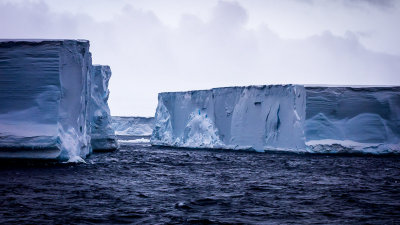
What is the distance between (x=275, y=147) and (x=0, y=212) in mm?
15536

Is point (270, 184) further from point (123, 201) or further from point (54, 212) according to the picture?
point (54, 212)

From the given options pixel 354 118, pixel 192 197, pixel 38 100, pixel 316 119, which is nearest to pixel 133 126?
pixel 316 119

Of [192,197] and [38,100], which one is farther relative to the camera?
[38,100]

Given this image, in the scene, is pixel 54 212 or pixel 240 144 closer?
pixel 54 212

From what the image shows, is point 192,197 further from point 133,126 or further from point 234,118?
point 133,126

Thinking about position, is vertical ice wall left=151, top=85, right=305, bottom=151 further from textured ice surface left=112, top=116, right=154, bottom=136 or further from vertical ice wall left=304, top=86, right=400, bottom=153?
textured ice surface left=112, top=116, right=154, bottom=136

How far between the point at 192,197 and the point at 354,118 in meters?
13.8

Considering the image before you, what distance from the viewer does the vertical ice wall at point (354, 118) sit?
18359 millimetres

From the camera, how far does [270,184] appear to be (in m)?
8.27

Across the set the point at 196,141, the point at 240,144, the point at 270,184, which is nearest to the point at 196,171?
the point at 270,184

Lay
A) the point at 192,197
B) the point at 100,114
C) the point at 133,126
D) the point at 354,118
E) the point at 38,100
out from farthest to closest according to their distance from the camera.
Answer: the point at 133,126 < the point at 354,118 < the point at 100,114 < the point at 38,100 < the point at 192,197

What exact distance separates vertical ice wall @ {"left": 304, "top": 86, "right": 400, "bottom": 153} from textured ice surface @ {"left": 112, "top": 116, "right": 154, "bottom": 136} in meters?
26.6

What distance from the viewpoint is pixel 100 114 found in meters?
18.2

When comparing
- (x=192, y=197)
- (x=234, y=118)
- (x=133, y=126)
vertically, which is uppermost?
(x=234, y=118)
